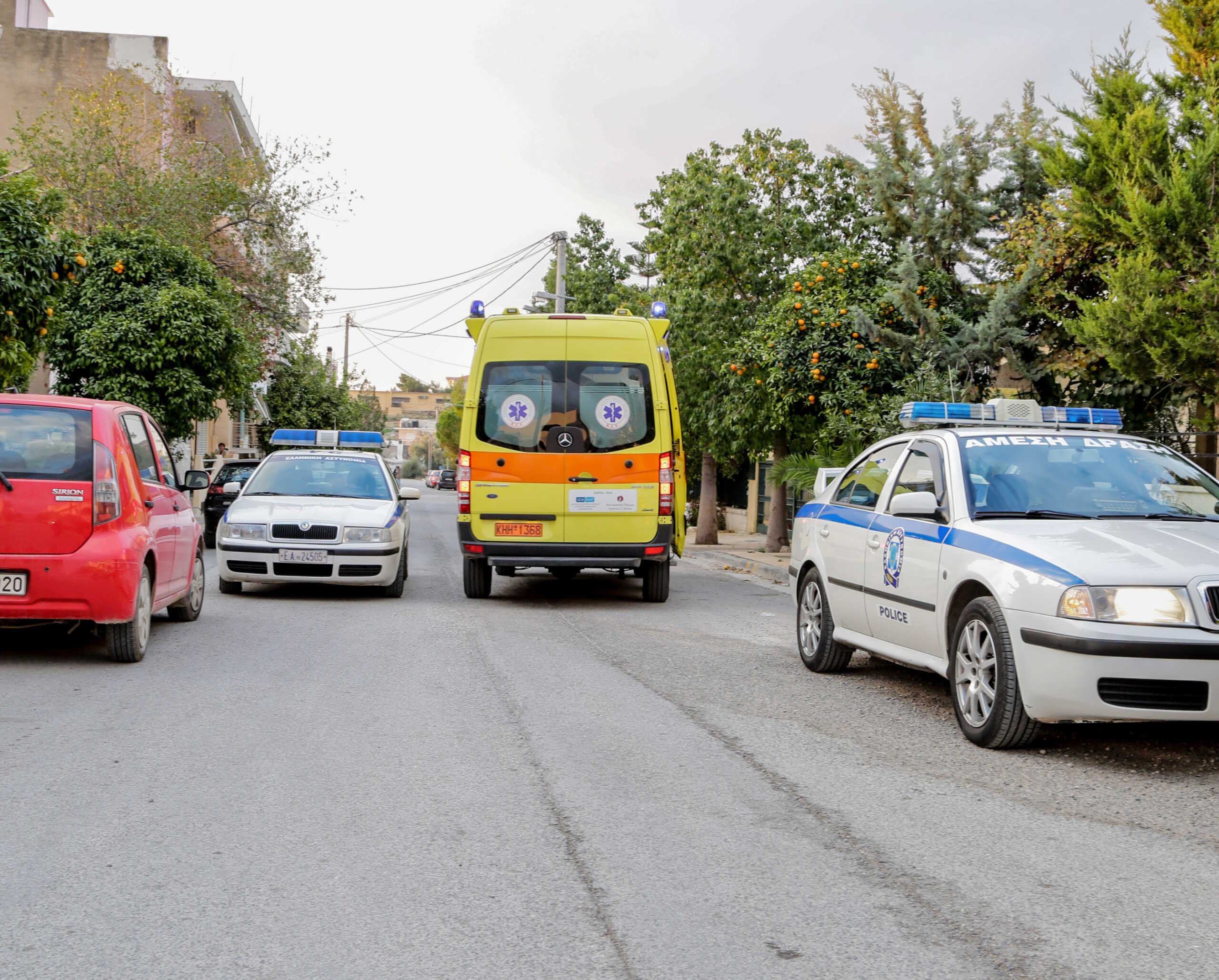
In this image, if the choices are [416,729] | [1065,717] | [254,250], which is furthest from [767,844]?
[254,250]

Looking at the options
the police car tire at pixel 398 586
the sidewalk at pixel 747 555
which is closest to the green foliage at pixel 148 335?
the police car tire at pixel 398 586

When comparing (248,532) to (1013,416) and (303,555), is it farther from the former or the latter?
(1013,416)

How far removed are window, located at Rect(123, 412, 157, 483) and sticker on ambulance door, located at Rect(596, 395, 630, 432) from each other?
4565mm

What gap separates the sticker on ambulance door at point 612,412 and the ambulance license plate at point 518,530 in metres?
1.22

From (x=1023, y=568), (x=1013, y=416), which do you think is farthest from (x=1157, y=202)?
(x=1023, y=568)

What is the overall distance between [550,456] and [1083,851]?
27.2 ft

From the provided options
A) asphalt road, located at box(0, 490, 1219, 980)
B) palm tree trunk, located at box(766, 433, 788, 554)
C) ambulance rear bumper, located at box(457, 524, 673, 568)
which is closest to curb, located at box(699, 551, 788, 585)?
palm tree trunk, located at box(766, 433, 788, 554)

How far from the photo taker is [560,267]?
34625 mm

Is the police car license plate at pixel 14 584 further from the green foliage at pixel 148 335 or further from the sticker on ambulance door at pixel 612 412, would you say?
the green foliage at pixel 148 335

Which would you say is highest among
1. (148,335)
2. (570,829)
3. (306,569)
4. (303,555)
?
(148,335)

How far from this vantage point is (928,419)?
7.88 metres

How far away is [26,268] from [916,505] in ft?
30.7

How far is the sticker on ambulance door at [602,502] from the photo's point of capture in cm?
1226

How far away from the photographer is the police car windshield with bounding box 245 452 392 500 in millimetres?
13352
